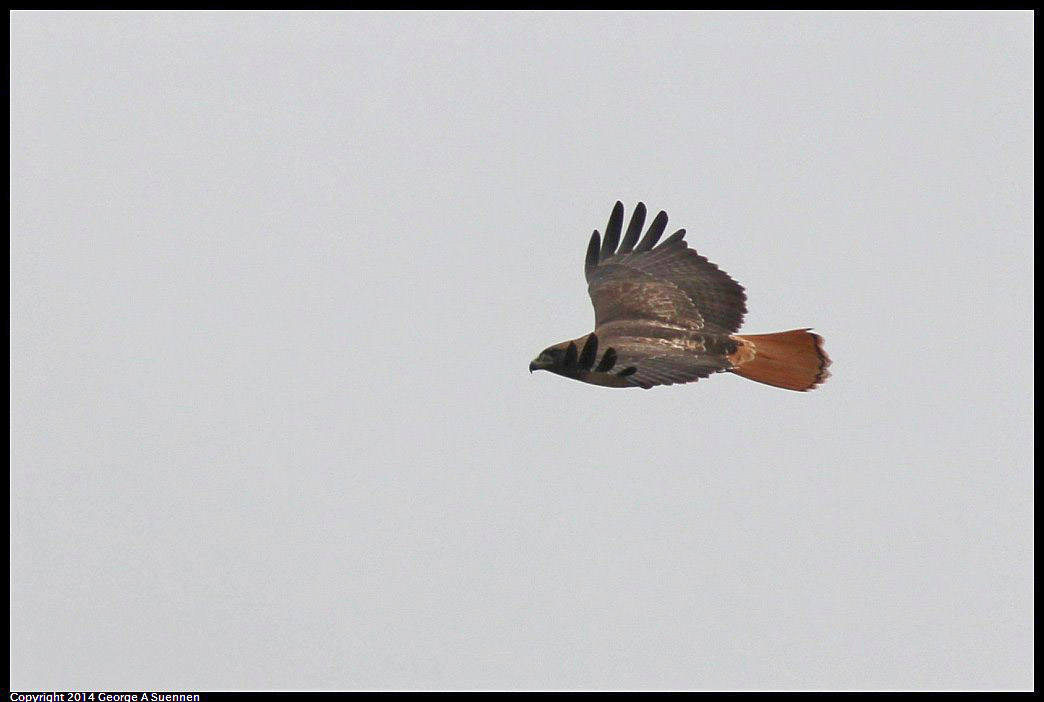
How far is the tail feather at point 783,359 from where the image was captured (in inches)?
334

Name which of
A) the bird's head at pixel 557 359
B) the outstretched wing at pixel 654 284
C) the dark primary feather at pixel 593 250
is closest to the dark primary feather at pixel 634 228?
the outstretched wing at pixel 654 284

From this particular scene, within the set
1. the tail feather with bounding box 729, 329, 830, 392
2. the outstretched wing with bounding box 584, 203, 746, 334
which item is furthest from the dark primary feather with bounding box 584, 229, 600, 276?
the tail feather with bounding box 729, 329, 830, 392

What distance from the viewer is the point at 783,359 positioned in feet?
28.1

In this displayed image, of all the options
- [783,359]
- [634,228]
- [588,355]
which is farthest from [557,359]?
[783,359]

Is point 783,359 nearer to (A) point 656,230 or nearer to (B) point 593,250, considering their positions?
(A) point 656,230

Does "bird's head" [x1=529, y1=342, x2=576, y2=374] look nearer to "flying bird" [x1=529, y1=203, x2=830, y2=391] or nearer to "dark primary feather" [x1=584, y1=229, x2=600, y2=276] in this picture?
"flying bird" [x1=529, y1=203, x2=830, y2=391]

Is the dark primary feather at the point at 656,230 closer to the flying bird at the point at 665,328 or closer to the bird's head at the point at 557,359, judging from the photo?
the flying bird at the point at 665,328

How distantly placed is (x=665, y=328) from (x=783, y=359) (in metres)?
0.92

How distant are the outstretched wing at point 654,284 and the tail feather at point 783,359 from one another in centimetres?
24

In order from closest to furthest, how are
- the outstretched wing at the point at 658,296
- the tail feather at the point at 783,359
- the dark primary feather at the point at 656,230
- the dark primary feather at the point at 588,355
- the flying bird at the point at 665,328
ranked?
1. the dark primary feather at the point at 588,355
2. the flying bird at the point at 665,328
3. the tail feather at the point at 783,359
4. the outstretched wing at the point at 658,296
5. the dark primary feather at the point at 656,230

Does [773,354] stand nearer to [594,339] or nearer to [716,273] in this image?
[716,273]

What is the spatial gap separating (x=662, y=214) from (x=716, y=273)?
2.05ft

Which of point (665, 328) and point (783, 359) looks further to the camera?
point (665, 328)

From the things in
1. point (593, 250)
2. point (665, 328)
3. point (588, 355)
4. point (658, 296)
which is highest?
point (593, 250)
